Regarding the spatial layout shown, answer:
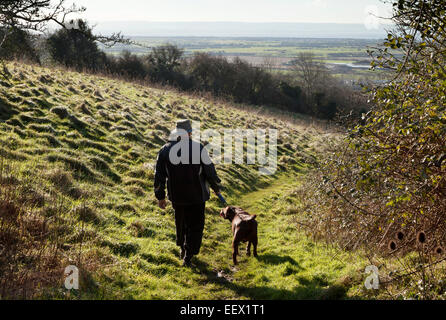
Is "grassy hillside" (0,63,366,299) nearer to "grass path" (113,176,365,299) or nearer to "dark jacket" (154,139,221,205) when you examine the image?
"grass path" (113,176,365,299)

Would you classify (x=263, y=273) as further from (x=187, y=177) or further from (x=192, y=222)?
(x=187, y=177)

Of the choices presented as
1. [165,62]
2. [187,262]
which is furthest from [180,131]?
[165,62]

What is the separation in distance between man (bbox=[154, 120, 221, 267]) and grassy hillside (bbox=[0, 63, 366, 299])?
82 cm

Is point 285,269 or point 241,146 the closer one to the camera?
point 285,269

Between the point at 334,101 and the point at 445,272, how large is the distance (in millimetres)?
49136

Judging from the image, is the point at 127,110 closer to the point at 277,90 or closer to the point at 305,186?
the point at 305,186

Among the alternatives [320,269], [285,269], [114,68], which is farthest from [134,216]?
[114,68]

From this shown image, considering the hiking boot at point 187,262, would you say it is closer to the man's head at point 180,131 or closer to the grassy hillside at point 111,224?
the grassy hillside at point 111,224

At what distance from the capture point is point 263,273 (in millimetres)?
6328

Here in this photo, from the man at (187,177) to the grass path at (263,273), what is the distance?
1.95 ft

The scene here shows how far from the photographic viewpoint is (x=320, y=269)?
20.0ft

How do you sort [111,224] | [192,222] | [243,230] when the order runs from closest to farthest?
[192,222] < [243,230] < [111,224]

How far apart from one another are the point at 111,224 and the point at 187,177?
2278 mm

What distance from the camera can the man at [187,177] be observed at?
19.9ft
